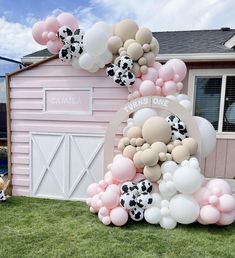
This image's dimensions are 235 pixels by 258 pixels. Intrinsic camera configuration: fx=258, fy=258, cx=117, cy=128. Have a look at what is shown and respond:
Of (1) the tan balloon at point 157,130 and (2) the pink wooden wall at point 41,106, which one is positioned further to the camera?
(2) the pink wooden wall at point 41,106

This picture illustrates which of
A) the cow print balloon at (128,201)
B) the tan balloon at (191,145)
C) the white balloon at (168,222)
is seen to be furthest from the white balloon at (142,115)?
the white balloon at (168,222)

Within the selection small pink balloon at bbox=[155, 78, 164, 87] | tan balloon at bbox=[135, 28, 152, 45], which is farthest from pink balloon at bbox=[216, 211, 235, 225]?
tan balloon at bbox=[135, 28, 152, 45]

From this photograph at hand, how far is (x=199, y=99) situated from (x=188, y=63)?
760 millimetres

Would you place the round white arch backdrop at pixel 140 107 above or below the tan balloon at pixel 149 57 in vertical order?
below

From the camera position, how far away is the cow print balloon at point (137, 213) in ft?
10.3

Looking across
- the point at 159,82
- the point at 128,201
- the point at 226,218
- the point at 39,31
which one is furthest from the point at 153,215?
the point at 39,31

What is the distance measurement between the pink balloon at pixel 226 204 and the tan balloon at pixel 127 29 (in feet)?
7.85

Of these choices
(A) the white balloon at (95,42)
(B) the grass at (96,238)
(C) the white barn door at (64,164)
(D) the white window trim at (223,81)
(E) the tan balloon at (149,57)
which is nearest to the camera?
(B) the grass at (96,238)

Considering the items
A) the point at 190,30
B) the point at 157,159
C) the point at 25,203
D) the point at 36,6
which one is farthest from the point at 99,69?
the point at 190,30

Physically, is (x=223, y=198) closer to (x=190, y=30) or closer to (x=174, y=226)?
(x=174, y=226)

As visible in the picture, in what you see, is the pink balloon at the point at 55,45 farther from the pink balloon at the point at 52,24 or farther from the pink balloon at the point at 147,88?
the pink balloon at the point at 147,88

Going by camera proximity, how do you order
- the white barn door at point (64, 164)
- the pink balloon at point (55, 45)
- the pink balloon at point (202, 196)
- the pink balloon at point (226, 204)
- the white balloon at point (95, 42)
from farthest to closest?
the white barn door at point (64, 164)
the pink balloon at point (55, 45)
the white balloon at point (95, 42)
the pink balloon at point (202, 196)
the pink balloon at point (226, 204)

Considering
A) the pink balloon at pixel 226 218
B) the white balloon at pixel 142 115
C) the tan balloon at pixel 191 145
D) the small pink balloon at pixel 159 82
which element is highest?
the small pink balloon at pixel 159 82

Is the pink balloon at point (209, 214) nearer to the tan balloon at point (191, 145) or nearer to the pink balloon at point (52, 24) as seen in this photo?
the tan balloon at point (191, 145)
